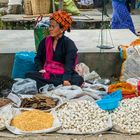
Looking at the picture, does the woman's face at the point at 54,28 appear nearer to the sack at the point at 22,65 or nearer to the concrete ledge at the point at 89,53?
the sack at the point at 22,65

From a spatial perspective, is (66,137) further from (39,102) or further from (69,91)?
(69,91)

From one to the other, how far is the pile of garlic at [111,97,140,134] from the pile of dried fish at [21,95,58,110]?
2.40 feet

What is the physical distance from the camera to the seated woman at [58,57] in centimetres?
604

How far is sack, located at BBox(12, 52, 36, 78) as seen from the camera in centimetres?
663

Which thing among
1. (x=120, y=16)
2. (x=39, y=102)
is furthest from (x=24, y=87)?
(x=120, y=16)

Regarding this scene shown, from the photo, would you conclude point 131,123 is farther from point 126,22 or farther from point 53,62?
point 126,22

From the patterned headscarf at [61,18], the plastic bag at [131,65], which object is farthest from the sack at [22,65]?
the plastic bag at [131,65]

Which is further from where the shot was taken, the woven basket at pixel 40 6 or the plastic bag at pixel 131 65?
the woven basket at pixel 40 6

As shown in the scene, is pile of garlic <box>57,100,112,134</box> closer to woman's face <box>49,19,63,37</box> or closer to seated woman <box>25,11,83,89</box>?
seated woman <box>25,11,83,89</box>

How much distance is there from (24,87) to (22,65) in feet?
2.60

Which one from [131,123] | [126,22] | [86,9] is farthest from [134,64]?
[86,9]

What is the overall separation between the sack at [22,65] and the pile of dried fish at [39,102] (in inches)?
45.7

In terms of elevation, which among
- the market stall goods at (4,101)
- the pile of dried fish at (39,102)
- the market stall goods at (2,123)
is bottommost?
the market stall goods at (2,123)

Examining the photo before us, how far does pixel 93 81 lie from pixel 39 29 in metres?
1.14
